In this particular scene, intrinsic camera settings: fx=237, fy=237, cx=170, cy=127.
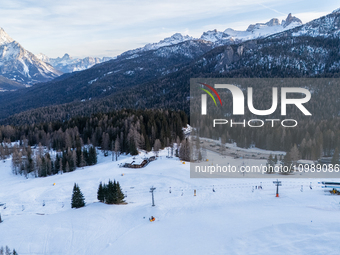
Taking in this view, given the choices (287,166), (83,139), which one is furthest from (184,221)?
(83,139)

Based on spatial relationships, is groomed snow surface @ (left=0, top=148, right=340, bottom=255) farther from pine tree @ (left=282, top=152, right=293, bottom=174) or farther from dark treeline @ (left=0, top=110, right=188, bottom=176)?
dark treeline @ (left=0, top=110, right=188, bottom=176)

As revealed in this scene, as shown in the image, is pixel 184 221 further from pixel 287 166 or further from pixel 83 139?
pixel 83 139

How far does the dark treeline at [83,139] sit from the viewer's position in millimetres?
86688

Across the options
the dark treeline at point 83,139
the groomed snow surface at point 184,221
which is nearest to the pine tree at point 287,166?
the groomed snow surface at point 184,221

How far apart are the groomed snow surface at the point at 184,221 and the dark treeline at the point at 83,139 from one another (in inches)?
1017

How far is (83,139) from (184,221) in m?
87.9

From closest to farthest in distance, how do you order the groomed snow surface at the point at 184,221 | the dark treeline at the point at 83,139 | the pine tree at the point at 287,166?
the groomed snow surface at the point at 184,221 → the pine tree at the point at 287,166 → the dark treeline at the point at 83,139

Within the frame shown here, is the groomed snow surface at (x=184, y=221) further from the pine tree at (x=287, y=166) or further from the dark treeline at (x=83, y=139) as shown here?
the dark treeline at (x=83, y=139)

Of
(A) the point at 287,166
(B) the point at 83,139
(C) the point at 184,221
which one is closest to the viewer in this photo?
(C) the point at 184,221

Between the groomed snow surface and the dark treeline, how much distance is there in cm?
2583

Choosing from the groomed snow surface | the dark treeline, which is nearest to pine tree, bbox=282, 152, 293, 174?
the groomed snow surface

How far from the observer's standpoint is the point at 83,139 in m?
114

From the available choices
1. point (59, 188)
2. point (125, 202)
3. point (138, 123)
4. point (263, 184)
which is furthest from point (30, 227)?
point (138, 123)

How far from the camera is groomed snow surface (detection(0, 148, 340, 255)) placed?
2969cm
